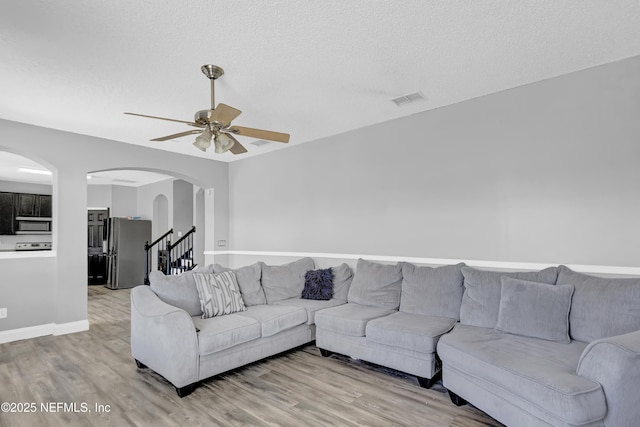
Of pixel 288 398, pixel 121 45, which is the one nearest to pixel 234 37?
pixel 121 45

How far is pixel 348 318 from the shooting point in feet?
11.2

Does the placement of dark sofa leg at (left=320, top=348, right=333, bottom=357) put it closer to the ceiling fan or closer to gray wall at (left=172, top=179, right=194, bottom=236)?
the ceiling fan

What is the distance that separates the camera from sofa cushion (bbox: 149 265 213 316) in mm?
3369

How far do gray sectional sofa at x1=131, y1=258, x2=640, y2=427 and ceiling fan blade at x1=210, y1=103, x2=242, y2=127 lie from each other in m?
1.63

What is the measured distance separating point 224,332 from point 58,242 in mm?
3089

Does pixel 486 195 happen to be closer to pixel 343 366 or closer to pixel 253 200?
pixel 343 366

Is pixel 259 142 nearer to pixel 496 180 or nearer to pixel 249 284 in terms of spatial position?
pixel 249 284

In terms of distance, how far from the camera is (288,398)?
9.02 ft

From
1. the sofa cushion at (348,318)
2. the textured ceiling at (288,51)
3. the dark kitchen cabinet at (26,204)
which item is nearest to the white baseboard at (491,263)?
the sofa cushion at (348,318)

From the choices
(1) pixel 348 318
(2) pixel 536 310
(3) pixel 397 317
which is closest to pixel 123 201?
(1) pixel 348 318

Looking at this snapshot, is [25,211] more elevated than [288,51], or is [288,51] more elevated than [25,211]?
[288,51]

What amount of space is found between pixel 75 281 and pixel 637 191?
637 centimetres

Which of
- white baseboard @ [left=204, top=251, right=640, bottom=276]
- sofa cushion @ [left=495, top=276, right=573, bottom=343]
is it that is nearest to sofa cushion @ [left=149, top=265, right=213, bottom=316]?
white baseboard @ [left=204, top=251, right=640, bottom=276]

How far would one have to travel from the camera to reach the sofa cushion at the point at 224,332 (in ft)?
9.51
